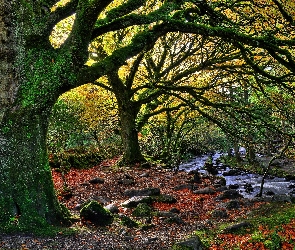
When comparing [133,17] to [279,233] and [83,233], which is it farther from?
[279,233]

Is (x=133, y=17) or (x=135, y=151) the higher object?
(x=133, y=17)

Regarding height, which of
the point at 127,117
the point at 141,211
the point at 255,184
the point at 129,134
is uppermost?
the point at 127,117

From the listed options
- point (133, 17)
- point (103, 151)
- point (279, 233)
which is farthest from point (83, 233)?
point (103, 151)

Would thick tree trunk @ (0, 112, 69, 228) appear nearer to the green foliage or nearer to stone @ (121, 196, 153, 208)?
stone @ (121, 196, 153, 208)

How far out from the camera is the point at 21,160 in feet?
23.5

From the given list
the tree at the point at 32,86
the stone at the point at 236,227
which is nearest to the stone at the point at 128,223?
the tree at the point at 32,86

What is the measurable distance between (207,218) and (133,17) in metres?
6.95

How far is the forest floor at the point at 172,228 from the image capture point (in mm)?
6715

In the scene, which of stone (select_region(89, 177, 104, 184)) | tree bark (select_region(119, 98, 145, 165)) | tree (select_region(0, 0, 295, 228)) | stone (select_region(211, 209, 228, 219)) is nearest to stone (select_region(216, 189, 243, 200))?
stone (select_region(211, 209, 228, 219))

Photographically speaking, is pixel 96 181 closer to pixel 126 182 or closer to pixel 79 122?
pixel 126 182

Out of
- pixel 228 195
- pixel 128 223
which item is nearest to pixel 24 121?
pixel 128 223

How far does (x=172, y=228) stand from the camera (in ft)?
30.2

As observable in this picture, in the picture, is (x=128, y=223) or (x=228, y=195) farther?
(x=228, y=195)

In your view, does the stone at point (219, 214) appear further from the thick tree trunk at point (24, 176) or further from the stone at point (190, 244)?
the thick tree trunk at point (24, 176)
